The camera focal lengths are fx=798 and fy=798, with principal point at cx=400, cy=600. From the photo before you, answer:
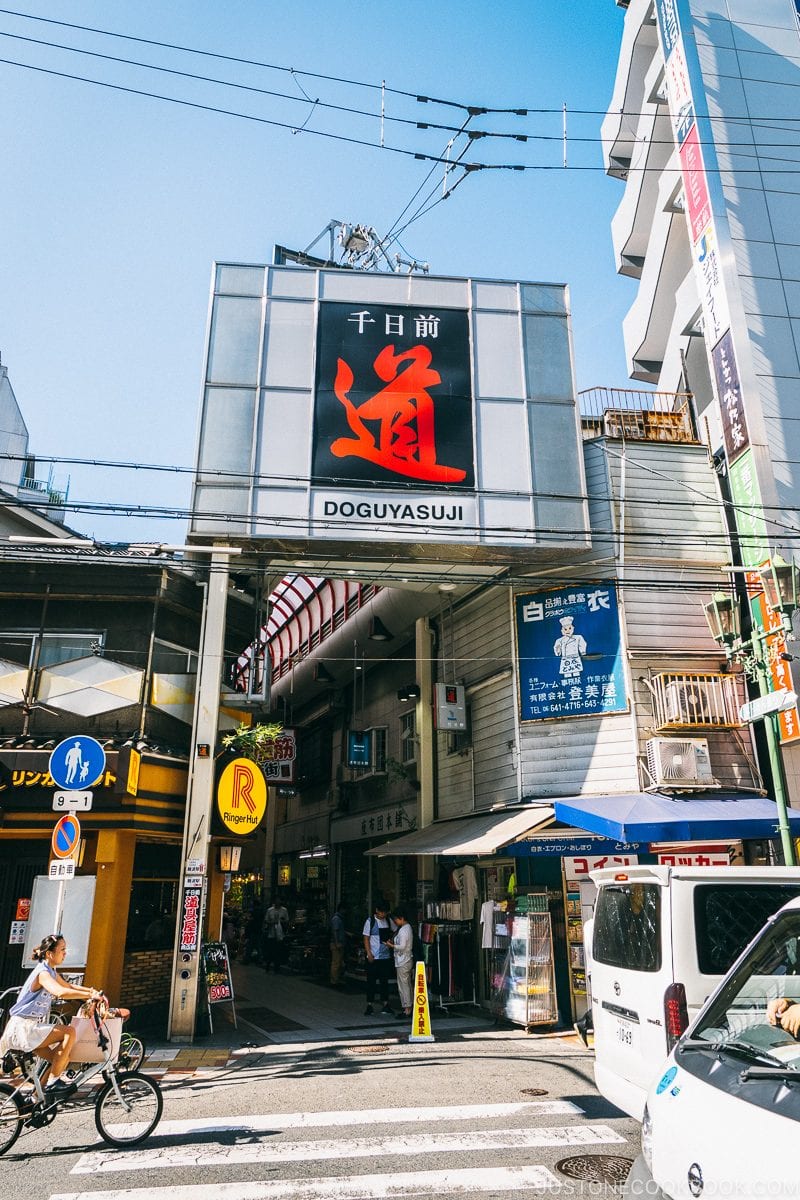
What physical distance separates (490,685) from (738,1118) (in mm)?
14912

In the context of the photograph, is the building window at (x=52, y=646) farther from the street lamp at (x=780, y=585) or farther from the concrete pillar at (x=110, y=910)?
the street lamp at (x=780, y=585)

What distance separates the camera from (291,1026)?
14.3 m

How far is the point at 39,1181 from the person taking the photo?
6.36 m

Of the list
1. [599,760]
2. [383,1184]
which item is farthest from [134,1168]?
[599,760]

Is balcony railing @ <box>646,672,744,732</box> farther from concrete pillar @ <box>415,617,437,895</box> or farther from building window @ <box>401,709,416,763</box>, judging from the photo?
building window @ <box>401,709,416,763</box>

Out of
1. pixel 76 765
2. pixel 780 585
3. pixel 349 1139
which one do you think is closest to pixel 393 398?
pixel 780 585

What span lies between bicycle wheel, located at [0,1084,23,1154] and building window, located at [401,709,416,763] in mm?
14451

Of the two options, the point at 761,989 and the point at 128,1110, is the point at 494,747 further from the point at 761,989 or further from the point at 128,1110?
the point at 761,989

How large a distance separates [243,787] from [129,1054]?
6.57 meters

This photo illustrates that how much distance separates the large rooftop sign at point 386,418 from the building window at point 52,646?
2.97 meters

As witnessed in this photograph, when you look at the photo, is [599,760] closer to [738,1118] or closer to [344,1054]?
[344,1054]

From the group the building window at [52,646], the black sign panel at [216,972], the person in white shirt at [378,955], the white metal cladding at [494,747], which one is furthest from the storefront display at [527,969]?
the building window at [52,646]

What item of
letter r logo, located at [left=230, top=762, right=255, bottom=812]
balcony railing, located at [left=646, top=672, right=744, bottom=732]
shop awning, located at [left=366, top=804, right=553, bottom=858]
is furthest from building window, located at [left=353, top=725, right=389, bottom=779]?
balcony railing, located at [left=646, top=672, right=744, bottom=732]

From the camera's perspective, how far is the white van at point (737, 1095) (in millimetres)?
2936
